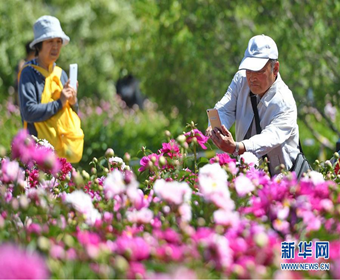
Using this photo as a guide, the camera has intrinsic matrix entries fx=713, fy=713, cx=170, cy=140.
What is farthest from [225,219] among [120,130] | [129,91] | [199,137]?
[129,91]

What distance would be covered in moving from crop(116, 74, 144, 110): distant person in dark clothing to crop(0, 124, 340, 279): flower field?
57.3ft

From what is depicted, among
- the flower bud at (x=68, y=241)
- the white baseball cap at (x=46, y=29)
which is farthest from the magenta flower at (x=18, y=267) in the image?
the white baseball cap at (x=46, y=29)

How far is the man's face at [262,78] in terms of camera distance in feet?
13.3

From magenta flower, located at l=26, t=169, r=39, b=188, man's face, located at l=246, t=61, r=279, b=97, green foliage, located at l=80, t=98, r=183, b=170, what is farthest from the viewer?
green foliage, located at l=80, t=98, r=183, b=170


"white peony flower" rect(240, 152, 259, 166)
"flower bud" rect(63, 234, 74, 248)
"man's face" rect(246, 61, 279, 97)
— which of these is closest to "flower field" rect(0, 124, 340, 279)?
"flower bud" rect(63, 234, 74, 248)

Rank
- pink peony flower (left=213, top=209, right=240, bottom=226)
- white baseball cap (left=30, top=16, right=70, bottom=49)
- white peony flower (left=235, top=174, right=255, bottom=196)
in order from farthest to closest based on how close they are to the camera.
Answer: white baseball cap (left=30, top=16, right=70, bottom=49) < white peony flower (left=235, top=174, right=255, bottom=196) < pink peony flower (left=213, top=209, right=240, bottom=226)

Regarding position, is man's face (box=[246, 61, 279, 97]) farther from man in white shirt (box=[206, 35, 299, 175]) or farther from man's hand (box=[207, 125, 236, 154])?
man's hand (box=[207, 125, 236, 154])

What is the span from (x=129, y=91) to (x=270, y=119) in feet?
54.5

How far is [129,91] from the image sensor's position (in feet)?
67.6

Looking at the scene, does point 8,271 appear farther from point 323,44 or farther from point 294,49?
point 294,49

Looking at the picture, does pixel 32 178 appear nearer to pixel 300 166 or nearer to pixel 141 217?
pixel 141 217

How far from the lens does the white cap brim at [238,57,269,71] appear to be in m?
3.92

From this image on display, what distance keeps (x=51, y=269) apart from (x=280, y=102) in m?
2.22

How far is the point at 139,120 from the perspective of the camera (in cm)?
1343
